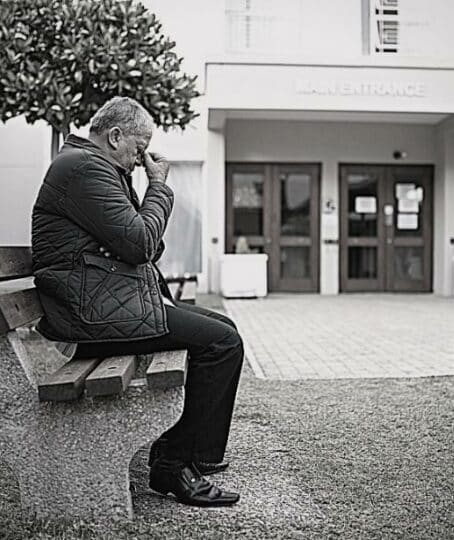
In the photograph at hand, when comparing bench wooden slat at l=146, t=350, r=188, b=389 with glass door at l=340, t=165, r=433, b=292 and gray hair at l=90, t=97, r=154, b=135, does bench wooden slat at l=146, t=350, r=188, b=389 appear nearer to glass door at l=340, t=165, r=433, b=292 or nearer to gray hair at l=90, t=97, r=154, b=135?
gray hair at l=90, t=97, r=154, b=135

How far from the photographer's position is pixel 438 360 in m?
7.29

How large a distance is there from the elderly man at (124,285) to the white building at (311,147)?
36.3ft

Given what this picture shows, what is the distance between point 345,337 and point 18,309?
6.51 meters

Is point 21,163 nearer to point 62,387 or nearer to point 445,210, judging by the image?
point 445,210

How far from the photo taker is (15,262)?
321 centimetres

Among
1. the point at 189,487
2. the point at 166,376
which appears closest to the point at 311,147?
the point at 189,487

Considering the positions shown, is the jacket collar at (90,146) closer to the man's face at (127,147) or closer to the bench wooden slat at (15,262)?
the man's face at (127,147)

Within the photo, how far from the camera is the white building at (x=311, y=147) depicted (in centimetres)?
1457

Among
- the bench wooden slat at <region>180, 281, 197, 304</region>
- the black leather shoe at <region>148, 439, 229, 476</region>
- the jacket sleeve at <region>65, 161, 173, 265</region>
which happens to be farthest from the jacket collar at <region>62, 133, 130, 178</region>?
the bench wooden slat at <region>180, 281, 197, 304</region>

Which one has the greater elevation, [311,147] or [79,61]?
[311,147]

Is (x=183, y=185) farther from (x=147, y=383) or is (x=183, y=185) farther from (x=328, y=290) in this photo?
(x=147, y=383)

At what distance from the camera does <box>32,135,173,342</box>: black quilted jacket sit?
117 inches

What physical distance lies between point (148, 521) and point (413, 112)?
1272 cm

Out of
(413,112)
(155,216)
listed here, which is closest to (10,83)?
(155,216)
